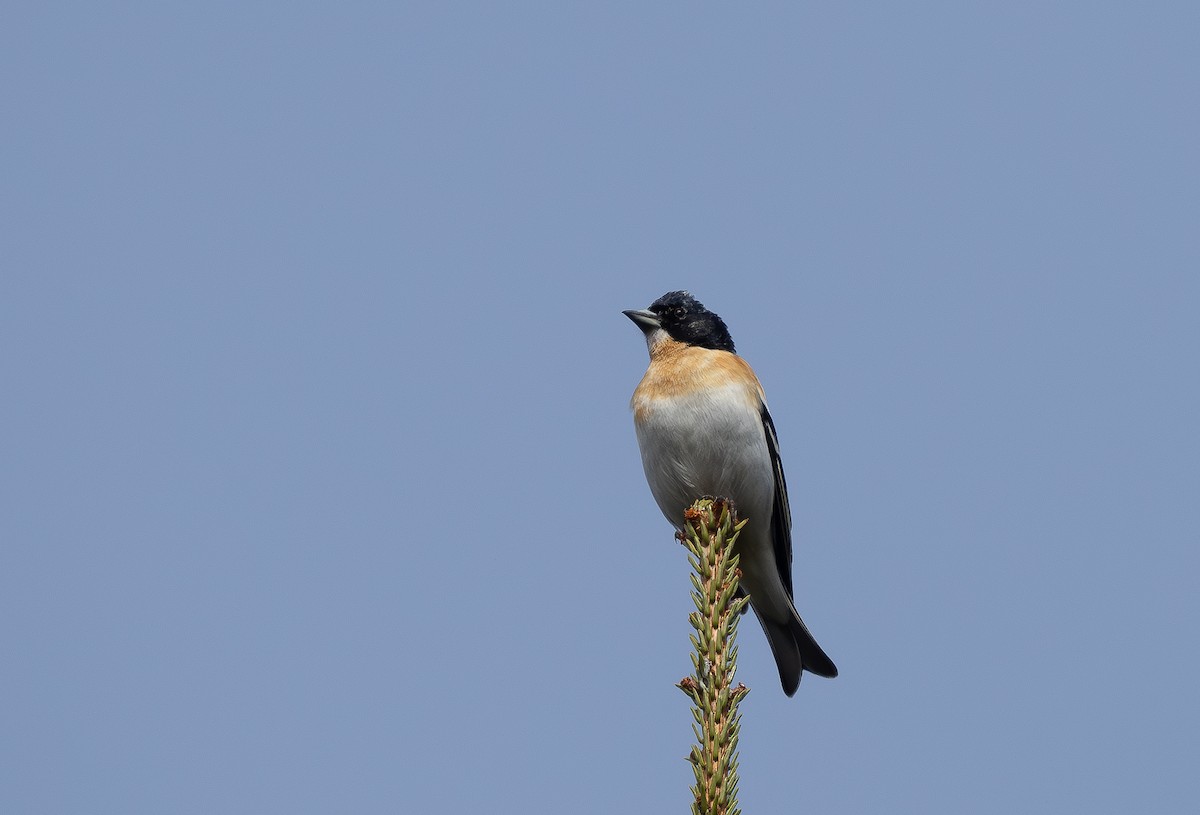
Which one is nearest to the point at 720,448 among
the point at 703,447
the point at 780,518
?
the point at 703,447

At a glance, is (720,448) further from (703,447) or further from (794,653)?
(794,653)

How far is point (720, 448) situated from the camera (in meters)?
7.40

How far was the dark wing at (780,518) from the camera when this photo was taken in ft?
26.4

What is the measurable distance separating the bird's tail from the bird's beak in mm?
2378

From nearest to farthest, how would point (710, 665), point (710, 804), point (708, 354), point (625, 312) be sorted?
point (710, 804), point (710, 665), point (708, 354), point (625, 312)

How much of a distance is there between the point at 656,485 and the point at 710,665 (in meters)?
3.07

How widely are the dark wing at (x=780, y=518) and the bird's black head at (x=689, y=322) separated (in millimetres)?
732

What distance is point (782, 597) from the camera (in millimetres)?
8289

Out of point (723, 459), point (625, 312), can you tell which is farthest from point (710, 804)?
point (625, 312)

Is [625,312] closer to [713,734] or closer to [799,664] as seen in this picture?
[799,664]

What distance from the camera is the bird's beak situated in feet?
28.4

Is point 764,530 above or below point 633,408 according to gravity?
below

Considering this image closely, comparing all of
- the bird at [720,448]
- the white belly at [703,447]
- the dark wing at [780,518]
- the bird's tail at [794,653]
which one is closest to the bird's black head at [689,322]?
the bird at [720,448]

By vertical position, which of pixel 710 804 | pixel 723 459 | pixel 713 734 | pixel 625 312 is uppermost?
pixel 625 312
